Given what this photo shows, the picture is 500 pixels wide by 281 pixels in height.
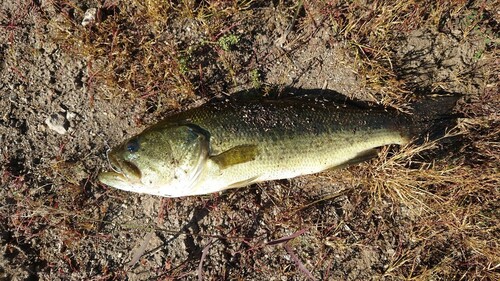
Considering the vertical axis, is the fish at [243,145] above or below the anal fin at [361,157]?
above

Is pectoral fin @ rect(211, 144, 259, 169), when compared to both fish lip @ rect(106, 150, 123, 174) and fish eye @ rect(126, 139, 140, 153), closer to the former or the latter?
fish eye @ rect(126, 139, 140, 153)

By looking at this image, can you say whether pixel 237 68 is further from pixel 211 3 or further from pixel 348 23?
pixel 348 23

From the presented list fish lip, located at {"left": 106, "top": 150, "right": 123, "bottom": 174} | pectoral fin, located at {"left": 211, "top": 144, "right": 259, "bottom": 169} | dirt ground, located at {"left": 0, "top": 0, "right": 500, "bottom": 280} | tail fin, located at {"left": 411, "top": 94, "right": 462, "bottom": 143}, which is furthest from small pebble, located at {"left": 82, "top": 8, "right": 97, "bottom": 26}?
tail fin, located at {"left": 411, "top": 94, "right": 462, "bottom": 143}

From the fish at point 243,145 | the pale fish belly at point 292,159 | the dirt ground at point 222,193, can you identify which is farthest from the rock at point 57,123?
the pale fish belly at point 292,159

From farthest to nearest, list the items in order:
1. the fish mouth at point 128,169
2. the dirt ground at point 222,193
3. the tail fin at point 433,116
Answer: the tail fin at point 433,116, the dirt ground at point 222,193, the fish mouth at point 128,169

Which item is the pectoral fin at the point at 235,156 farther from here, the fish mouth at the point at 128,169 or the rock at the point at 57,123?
the rock at the point at 57,123

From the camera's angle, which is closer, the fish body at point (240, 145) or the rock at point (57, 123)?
the fish body at point (240, 145)

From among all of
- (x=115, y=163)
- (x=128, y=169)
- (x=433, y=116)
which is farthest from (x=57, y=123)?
(x=433, y=116)

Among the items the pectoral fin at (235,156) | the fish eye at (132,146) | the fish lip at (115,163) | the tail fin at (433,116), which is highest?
the fish eye at (132,146)
